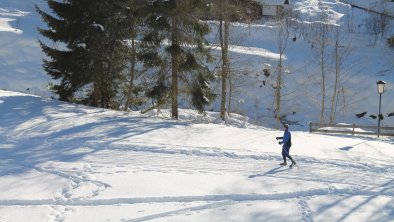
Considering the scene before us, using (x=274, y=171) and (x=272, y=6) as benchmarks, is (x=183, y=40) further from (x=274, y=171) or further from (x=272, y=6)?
(x=272, y=6)

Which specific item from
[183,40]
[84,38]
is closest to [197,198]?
[183,40]

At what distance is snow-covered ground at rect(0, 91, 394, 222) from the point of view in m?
9.89

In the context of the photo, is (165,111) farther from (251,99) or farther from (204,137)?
(204,137)

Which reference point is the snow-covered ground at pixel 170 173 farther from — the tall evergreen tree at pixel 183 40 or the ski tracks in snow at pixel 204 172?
the tall evergreen tree at pixel 183 40

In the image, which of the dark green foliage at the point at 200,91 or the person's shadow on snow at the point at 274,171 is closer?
the person's shadow on snow at the point at 274,171

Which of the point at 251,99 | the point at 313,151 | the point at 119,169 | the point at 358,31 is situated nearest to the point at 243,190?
the point at 119,169

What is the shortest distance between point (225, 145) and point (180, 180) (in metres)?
5.22

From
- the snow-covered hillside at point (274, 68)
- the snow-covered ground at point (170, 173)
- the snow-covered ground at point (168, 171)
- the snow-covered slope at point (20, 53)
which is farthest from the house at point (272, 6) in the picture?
the snow-covered ground at point (170, 173)

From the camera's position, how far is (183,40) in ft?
70.0

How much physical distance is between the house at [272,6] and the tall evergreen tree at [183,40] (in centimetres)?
3317

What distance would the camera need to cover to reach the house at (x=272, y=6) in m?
53.3

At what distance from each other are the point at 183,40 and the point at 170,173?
1012 centimetres

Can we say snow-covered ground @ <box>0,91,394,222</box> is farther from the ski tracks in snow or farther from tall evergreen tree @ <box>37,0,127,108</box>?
tall evergreen tree @ <box>37,0,127,108</box>

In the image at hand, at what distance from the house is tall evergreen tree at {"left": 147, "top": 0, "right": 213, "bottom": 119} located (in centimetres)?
3317
